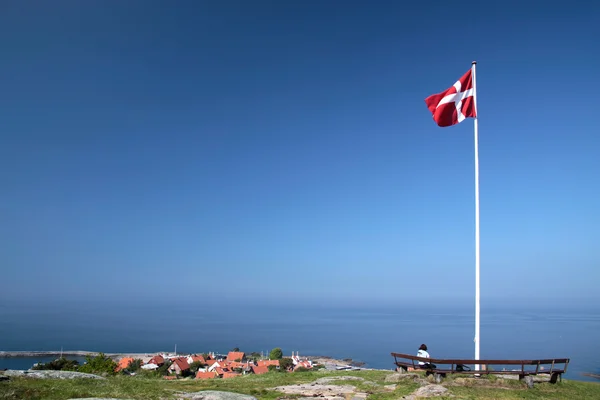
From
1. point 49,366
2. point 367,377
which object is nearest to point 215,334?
point 49,366

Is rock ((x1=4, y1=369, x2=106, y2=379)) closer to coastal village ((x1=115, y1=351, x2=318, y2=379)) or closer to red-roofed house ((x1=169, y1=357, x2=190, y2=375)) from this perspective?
coastal village ((x1=115, y1=351, x2=318, y2=379))

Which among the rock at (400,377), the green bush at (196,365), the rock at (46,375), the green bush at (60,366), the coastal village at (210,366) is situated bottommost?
the green bush at (196,365)

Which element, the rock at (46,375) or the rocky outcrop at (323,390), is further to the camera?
the rock at (46,375)

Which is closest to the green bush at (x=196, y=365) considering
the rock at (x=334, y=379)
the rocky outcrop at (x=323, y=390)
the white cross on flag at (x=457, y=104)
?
the rock at (x=334, y=379)

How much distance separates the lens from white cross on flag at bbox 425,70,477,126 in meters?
15.2

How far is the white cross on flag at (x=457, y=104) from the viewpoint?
15.2 meters

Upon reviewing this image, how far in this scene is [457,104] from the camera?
15.3m

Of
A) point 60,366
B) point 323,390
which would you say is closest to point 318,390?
point 323,390

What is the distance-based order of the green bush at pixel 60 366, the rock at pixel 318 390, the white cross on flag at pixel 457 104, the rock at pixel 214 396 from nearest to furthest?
1. the rock at pixel 214 396
2. the rock at pixel 318 390
3. the white cross on flag at pixel 457 104
4. the green bush at pixel 60 366

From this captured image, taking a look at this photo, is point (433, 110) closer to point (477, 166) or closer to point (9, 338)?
point (477, 166)

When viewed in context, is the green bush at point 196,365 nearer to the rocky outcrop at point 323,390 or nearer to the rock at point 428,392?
the rocky outcrop at point 323,390

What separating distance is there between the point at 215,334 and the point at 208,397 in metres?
146

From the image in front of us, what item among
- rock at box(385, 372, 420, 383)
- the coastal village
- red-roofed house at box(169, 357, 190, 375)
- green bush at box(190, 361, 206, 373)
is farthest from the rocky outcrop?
green bush at box(190, 361, 206, 373)

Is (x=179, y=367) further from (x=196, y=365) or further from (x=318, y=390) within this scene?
(x=318, y=390)
